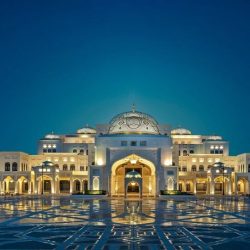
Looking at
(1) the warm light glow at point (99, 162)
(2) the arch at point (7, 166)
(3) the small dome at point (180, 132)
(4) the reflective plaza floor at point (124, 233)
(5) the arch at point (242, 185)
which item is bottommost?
(5) the arch at point (242, 185)

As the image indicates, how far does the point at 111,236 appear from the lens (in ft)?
74.1

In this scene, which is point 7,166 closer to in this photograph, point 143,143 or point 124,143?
point 124,143

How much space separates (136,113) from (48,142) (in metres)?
24.8

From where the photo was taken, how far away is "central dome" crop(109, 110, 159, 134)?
264 feet

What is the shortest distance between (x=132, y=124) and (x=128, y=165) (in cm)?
740

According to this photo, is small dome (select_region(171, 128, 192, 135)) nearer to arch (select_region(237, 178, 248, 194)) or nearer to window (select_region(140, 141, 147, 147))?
arch (select_region(237, 178, 248, 194))

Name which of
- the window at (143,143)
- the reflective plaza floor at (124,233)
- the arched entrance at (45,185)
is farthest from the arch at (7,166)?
the reflective plaza floor at (124,233)

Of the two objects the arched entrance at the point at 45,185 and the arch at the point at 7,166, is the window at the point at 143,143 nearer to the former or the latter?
the arched entrance at the point at 45,185

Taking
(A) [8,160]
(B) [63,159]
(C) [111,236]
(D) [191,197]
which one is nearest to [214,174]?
(D) [191,197]

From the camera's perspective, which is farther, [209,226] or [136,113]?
[136,113]

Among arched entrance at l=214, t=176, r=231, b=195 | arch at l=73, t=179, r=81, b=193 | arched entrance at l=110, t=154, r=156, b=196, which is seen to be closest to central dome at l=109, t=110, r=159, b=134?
arched entrance at l=110, t=154, r=156, b=196

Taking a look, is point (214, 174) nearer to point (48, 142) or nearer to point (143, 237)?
point (48, 142)

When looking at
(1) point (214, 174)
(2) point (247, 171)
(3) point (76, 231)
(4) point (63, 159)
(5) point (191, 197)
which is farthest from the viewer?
(4) point (63, 159)

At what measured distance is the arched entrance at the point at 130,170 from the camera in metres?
75.6
